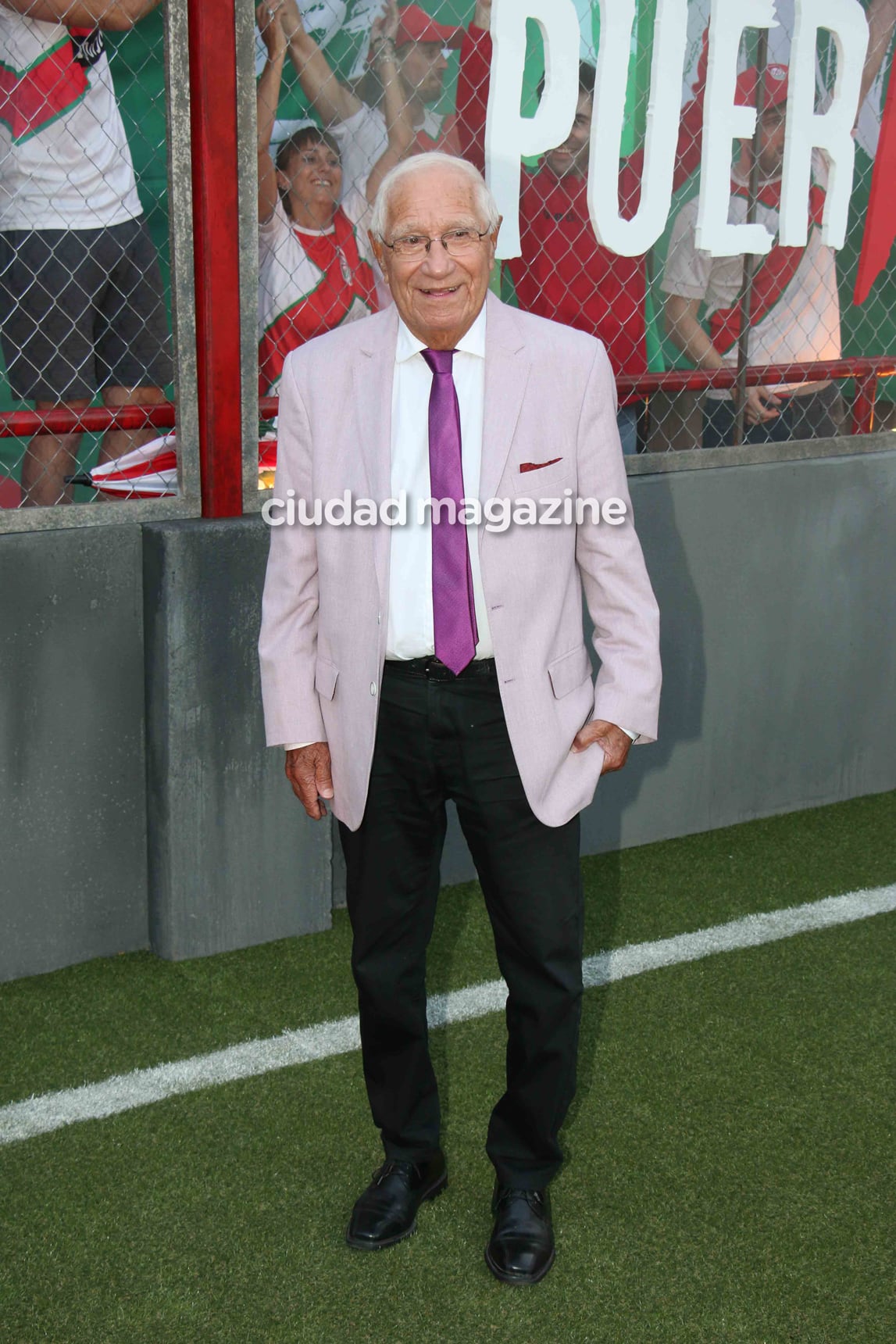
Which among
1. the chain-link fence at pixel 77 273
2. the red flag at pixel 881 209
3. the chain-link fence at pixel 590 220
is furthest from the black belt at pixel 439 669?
the red flag at pixel 881 209

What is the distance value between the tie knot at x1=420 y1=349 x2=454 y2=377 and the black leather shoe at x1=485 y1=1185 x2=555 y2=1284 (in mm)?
1564

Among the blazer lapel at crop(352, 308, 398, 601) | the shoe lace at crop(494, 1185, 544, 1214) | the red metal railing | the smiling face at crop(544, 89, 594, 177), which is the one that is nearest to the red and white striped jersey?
the red metal railing

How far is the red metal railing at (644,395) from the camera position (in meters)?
Result: 3.92

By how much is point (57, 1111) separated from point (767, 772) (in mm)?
2789

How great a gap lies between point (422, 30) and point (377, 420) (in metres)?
2.56

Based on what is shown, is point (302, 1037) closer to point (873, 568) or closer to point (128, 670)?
point (128, 670)

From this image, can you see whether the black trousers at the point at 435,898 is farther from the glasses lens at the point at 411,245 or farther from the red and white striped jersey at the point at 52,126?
the red and white striped jersey at the point at 52,126

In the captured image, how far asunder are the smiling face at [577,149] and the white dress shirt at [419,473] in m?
2.37

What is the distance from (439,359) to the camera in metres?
2.54

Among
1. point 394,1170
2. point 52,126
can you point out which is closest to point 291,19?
point 52,126

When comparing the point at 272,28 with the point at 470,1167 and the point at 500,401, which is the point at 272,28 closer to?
the point at 500,401

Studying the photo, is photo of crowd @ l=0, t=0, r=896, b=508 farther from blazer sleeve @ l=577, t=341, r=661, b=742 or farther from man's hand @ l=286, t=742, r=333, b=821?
blazer sleeve @ l=577, t=341, r=661, b=742

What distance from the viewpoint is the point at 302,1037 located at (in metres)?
3.63

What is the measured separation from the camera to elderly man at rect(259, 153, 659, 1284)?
2518 millimetres
